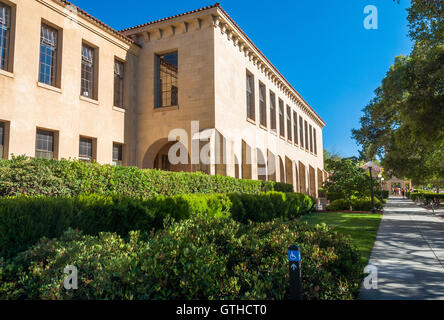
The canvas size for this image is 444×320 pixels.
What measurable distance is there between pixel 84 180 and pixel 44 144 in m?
5.04

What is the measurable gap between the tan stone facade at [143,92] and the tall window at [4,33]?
0.17 metres

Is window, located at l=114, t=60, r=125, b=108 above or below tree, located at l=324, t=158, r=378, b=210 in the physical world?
above

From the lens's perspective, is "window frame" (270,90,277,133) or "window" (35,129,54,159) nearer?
"window" (35,129,54,159)

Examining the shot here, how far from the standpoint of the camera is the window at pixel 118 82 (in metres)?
17.1

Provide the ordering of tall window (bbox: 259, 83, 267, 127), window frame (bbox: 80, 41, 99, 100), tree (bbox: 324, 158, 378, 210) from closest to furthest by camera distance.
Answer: window frame (bbox: 80, 41, 99, 100)
tree (bbox: 324, 158, 378, 210)
tall window (bbox: 259, 83, 267, 127)

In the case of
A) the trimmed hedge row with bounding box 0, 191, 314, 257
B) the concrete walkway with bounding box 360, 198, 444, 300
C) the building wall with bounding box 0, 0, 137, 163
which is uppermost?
the building wall with bounding box 0, 0, 137, 163

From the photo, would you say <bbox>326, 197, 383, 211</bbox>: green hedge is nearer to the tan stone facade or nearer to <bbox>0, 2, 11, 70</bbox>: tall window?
the tan stone facade

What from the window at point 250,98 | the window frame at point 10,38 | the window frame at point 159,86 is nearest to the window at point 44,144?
the window frame at point 10,38

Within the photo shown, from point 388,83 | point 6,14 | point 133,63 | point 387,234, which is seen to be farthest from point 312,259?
point 388,83

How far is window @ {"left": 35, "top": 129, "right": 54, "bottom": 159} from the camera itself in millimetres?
12609

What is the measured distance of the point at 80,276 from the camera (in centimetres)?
356

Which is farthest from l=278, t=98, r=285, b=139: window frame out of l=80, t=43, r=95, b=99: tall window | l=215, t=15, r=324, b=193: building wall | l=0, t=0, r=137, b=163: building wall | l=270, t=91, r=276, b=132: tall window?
l=80, t=43, r=95, b=99: tall window

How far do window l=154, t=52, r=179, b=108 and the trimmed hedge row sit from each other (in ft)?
32.9

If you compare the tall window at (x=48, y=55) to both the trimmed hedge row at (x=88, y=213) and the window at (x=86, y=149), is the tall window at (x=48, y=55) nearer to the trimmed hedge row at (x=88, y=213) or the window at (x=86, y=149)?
the window at (x=86, y=149)
